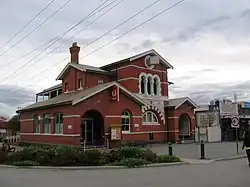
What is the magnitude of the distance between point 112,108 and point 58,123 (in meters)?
5.23

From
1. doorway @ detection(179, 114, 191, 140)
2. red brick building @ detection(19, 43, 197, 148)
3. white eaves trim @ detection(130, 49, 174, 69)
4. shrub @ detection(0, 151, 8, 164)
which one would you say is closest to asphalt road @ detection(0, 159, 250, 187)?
shrub @ detection(0, 151, 8, 164)

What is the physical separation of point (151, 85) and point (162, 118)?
12.6 ft

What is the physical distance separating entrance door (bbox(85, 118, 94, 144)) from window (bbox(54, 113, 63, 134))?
2.25m

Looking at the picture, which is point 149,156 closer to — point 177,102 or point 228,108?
point 177,102

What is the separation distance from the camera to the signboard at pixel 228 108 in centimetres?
4218

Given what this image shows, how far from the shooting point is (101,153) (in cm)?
1825

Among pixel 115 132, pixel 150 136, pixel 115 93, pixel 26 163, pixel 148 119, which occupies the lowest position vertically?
pixel 26 163

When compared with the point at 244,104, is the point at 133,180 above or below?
below

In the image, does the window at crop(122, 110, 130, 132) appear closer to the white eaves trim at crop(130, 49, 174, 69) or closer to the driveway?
the driveway

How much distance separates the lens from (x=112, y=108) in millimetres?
32688

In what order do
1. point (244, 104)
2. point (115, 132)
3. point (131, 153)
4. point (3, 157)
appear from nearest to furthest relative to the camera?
1. point (131, 153)
2. point (3, 157)
3. point (115, 132)
4. point (244, 104)

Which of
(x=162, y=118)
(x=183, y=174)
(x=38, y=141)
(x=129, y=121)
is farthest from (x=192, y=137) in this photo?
(x=183, y=174)

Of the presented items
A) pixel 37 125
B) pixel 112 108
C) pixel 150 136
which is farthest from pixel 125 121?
pixel 37 125

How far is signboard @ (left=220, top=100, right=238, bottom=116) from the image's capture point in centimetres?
4218
